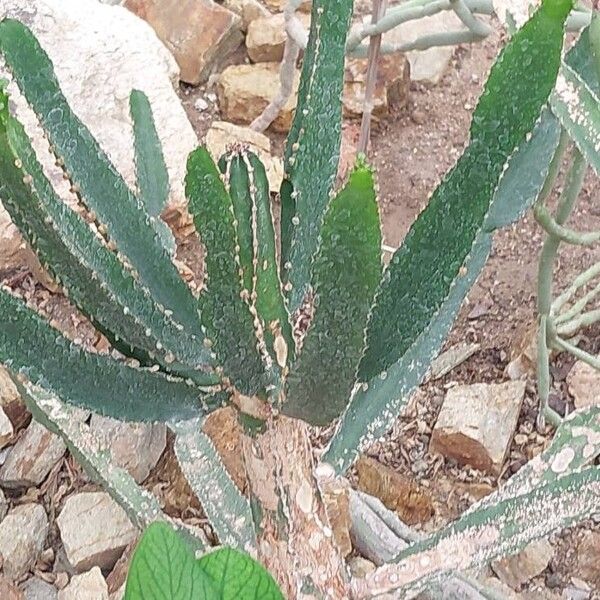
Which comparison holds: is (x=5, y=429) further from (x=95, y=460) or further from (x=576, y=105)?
(x=576, y=105)

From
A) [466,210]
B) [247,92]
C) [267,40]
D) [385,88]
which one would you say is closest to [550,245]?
[466,210]

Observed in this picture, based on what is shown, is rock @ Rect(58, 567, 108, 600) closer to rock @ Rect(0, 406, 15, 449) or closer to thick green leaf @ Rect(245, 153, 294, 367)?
rock @ Rect(0, 406, 15, 449)

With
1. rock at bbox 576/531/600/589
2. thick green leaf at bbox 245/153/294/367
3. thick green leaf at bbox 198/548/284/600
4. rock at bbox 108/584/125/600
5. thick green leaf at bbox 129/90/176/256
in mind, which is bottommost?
rock at bbox 576/531/600/589

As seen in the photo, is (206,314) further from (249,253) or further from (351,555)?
(351,555)

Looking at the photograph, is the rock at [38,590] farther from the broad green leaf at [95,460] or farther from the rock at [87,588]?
the broad green leaf at [95,460]

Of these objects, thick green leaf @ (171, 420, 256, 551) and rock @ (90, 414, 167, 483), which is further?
rock @ (90, 414, 167, 483)

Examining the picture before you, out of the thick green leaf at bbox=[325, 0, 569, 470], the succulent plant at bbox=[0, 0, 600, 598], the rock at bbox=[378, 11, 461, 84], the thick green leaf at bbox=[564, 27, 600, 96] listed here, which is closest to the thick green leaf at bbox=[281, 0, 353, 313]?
the succulent plant at bbox=[0, 0, 600, 598]
